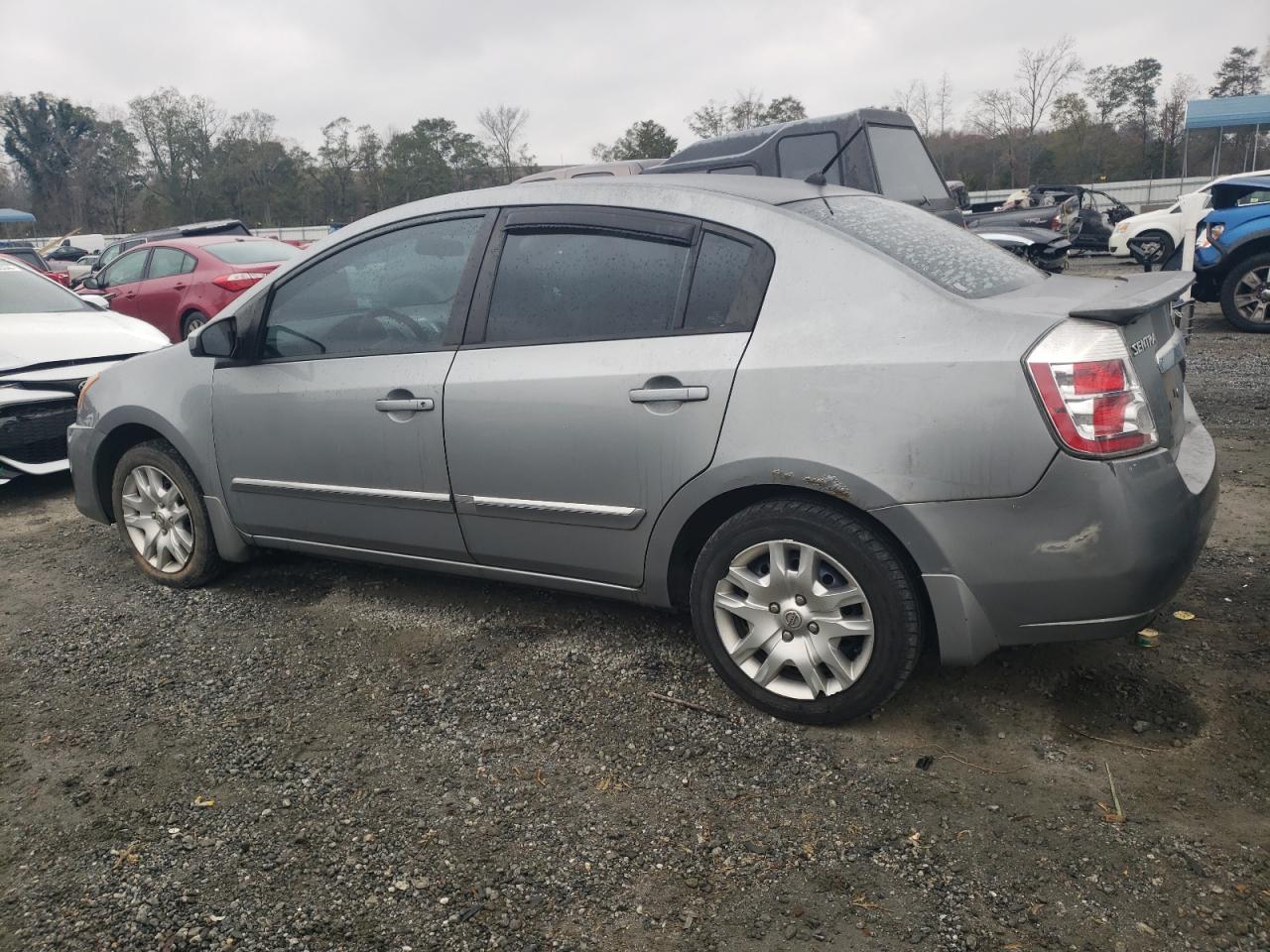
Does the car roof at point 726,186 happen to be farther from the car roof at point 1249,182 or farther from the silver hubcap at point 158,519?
the car roof at point 1249,182

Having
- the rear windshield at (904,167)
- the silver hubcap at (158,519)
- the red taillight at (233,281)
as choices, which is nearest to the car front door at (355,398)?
the silver hubcap at (158,519)

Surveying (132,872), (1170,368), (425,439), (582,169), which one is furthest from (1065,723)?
(582,169)

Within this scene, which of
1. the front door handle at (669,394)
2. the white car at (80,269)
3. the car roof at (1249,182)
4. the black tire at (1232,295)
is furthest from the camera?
the white car at (80,269)

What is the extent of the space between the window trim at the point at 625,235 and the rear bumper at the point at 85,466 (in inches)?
88.3

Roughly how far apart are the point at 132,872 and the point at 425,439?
5.29 ft

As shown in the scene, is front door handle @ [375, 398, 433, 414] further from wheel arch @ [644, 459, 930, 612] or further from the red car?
the red car

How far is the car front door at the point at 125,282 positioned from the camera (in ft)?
40.0

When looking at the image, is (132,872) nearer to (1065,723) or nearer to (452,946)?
(452,946)

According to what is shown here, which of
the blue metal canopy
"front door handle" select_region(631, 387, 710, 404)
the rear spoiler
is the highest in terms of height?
the blue metal canopy

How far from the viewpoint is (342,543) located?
12.8 feet

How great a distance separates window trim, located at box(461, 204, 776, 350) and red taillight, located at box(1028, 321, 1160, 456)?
0.84 meters

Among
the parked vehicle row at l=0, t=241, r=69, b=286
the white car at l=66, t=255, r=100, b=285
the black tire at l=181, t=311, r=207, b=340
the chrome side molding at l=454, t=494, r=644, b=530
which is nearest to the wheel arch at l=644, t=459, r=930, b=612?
the chrome side molding at l=454, t=494, r=644, b=530

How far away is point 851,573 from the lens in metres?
2.75

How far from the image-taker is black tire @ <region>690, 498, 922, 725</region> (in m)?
2.71
